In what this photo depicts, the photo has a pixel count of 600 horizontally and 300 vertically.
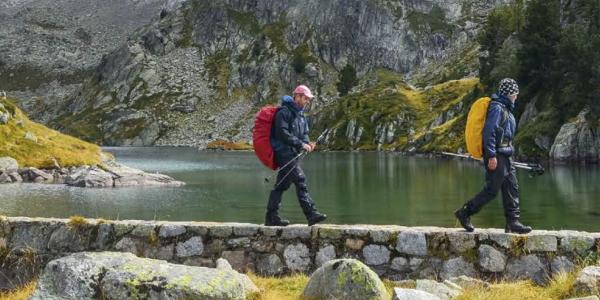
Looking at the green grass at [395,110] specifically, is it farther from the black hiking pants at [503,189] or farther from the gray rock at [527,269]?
the gray rock at [527,269]

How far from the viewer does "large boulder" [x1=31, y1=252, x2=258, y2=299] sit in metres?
8.92

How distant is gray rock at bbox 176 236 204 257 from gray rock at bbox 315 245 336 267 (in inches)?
116

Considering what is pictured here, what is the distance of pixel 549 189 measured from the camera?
2110 inches

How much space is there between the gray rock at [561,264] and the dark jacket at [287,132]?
21.6 feet

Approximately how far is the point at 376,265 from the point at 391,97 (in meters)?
178

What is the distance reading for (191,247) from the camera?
1410cm

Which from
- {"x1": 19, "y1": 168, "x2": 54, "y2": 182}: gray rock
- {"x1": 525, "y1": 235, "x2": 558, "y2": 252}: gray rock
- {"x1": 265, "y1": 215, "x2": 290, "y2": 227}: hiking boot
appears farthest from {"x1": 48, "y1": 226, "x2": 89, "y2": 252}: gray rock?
{"x1": 19, "y1": 168, "x2": 54, "y2": 182}: gray rock

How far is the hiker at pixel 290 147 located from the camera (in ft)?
47.2

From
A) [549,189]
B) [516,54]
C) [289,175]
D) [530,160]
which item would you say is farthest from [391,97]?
[289,175]

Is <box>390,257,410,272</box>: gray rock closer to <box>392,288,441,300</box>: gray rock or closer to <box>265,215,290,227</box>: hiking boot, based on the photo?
<box>265,215,290,227</box>: hiking boot

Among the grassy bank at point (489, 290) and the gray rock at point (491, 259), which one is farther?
the gray rock at point (491, 259)

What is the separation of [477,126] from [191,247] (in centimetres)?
777

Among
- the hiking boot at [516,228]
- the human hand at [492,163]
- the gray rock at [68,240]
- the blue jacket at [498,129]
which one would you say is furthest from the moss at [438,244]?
the gray rock at [68,240]

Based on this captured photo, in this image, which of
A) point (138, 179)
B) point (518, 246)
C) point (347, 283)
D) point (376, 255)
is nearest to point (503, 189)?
point (518, 246)
